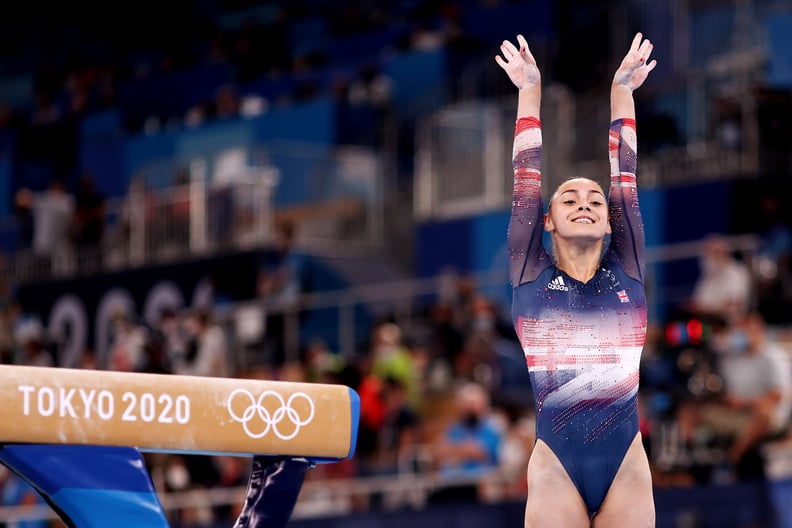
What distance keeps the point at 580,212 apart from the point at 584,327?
0.39 m

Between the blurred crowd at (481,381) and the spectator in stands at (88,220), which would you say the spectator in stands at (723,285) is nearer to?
the blurred crowd at (481,381)

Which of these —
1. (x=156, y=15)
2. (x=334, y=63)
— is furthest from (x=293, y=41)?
(x=156, y=15)

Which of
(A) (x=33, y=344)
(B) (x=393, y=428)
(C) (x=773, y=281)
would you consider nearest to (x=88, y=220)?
(A) (x=33, y=344)

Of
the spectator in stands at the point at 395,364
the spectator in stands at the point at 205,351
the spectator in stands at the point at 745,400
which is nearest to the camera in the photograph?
the spectator in stands at the point at 745,400

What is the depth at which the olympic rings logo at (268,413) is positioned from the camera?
5.20 m

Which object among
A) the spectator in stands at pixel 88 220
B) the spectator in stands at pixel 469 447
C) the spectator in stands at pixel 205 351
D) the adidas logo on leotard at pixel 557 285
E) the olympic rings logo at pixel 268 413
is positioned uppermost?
the spectator in stands at pixel 88 220

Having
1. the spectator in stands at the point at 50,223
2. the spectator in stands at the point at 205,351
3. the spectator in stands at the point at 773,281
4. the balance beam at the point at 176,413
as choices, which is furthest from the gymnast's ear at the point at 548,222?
the spectator in stands at the point at 50,223

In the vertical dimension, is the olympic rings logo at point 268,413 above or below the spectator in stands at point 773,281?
below

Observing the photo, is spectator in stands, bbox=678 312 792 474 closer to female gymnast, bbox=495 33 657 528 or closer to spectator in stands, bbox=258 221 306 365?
female gymnast, bbox=495 33 657 528

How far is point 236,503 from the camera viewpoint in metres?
10.9

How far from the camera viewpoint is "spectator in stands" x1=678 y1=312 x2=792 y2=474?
9.15 meters

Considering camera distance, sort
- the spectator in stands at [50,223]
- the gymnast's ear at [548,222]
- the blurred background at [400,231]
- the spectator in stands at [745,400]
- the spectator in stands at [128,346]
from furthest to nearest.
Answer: the spectator in stands at [50,223] < the spectator in stands at [128,346] < the blurred background at [400,231] < the spectator in stands at [745,400] < the gymnast's ear at [548,222]

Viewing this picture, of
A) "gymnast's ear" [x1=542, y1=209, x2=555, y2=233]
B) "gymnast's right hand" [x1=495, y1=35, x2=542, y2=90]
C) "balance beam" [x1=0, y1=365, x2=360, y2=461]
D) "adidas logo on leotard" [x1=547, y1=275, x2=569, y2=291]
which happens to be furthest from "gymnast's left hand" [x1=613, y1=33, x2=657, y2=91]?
"balance beam" [x1=0, y1=365, x2=360, y2=461]

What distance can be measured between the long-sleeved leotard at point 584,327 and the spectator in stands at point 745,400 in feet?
14.2
